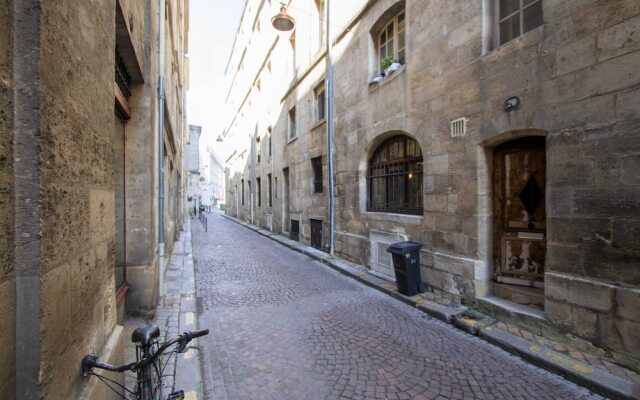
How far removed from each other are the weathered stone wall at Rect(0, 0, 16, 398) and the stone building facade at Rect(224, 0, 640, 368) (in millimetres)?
4927

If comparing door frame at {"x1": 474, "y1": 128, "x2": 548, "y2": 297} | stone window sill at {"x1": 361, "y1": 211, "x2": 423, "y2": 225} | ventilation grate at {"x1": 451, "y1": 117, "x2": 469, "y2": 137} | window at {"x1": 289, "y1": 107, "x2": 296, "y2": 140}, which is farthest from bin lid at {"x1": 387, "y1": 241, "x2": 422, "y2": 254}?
window at {"x1": 289, "y1": 107, "x2": 296, "y2": 140}

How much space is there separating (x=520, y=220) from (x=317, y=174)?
751 cm

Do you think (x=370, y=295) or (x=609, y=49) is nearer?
(x=609, y=49)

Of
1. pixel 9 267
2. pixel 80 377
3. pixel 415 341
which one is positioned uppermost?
pixel 9 267

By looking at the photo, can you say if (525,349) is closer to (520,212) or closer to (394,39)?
(520,212)

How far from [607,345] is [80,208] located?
199 inches

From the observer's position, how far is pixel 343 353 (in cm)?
386

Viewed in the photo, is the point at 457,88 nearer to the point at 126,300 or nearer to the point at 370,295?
the point at 370,295

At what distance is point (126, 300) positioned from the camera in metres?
4.48

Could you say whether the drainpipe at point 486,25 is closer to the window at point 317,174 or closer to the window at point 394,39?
the window at point 394,39

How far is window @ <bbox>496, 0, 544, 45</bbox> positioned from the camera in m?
4.52

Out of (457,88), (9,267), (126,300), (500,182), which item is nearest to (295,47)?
(457,88)

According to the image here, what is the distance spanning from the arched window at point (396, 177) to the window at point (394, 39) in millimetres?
1854

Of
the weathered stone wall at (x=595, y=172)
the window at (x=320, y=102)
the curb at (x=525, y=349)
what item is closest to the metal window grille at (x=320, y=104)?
the window at (x=320, y=102)
